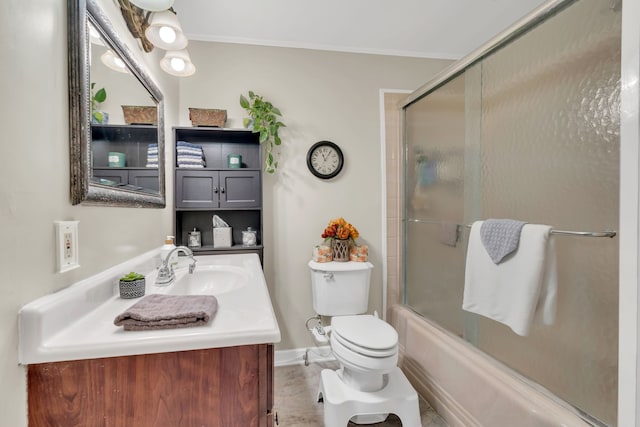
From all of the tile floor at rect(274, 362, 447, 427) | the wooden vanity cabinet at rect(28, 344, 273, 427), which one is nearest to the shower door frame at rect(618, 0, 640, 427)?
the tile floor at rect(274, 362, 447, 427)

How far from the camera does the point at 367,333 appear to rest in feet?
4.88

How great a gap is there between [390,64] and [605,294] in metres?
1.96

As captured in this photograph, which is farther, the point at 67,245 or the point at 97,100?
the point at 97,100

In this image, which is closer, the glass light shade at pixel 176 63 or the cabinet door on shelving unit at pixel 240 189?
the glass light shade at pixel 176 63

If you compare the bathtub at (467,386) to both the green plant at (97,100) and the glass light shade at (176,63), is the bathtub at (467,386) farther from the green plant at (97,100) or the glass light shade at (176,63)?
the glass light shade at (176,63)

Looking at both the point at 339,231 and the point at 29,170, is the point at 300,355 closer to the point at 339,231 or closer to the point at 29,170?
the point at 339,231

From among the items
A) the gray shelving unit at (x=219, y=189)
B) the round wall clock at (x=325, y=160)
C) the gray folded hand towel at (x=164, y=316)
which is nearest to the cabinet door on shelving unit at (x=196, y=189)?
the gray shelving unit at (x=219, y=189)

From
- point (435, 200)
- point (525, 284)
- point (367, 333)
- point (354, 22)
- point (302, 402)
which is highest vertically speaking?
point (354, 22)

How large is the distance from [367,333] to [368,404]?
0.32 metres

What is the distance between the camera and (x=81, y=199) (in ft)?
2.72

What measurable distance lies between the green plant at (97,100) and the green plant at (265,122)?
1.00 metres

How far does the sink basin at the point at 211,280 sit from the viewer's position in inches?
51.3

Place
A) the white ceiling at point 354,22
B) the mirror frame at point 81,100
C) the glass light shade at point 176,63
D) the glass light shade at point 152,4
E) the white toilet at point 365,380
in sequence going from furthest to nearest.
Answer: the white ceiling at point 354,22 < the glass light shade at point 176,63 < the white toilet at point 365,380 < the glass light shade at point 152,4 < the mirror frame at point 81,100

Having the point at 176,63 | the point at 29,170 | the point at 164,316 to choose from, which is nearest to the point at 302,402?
the point at 164,316
